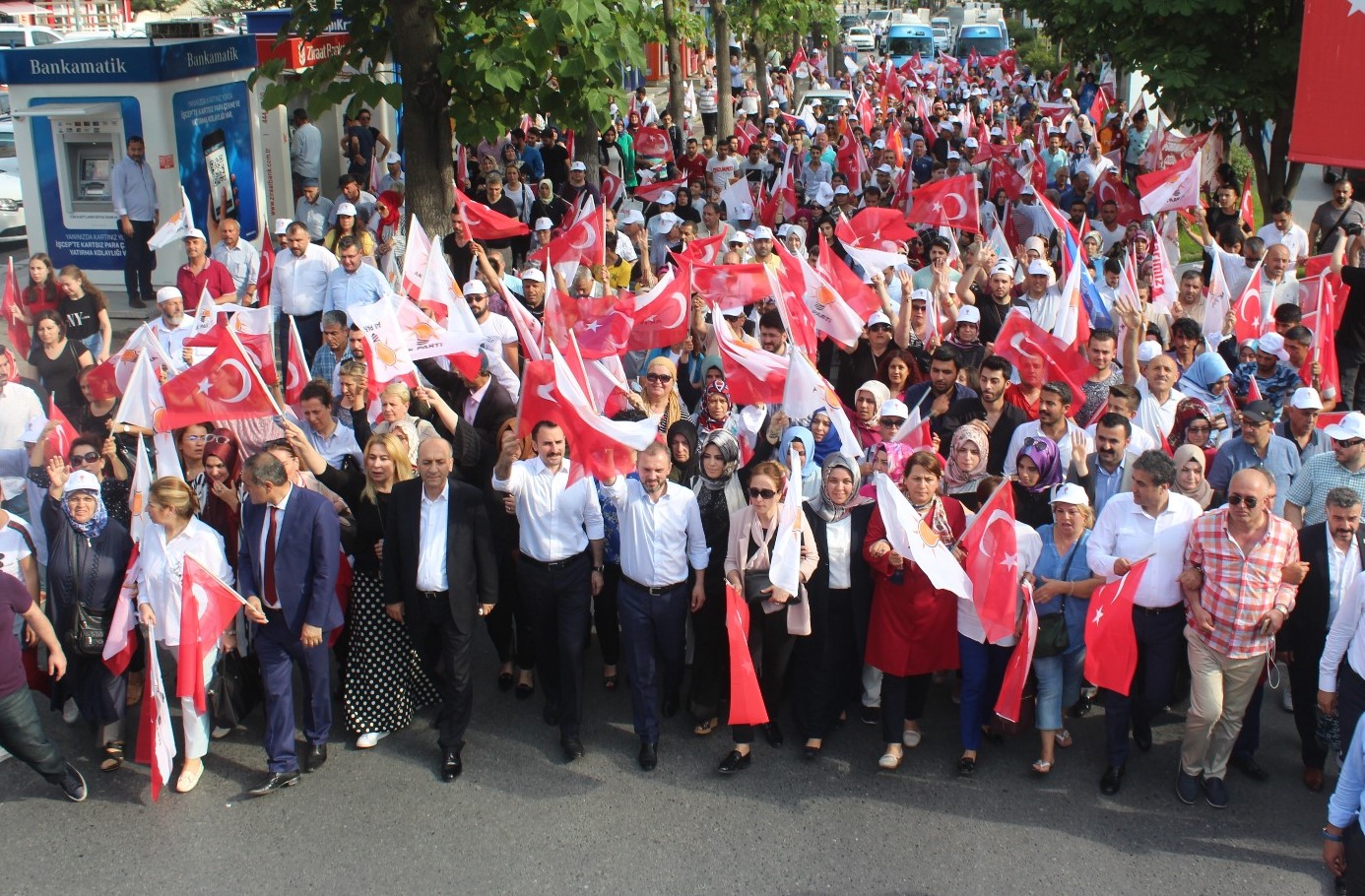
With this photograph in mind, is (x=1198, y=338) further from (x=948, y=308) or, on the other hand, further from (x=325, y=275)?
(x=325, y=275)

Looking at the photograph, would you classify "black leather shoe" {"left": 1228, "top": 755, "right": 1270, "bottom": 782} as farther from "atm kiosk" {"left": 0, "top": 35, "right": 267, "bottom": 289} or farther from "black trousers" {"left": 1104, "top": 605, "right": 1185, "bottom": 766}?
"atm kiosk" {"left": 0, "top": 35, "right": 267, "bottom": 289}

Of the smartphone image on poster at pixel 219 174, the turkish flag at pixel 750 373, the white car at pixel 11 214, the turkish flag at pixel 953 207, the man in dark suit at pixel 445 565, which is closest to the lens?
the man in dark suit at pixel 445 565

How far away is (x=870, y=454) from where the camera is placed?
25.1 feet

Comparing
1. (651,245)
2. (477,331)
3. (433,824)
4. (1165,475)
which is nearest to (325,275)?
(477,331)

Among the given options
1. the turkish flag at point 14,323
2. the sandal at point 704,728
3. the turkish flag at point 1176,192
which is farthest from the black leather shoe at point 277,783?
the turkish flag at point 1176,192

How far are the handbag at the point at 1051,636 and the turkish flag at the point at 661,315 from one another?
11.4 feet

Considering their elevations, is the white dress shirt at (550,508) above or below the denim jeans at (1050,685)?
above

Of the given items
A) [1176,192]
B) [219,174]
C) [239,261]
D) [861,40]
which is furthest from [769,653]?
[861,40]

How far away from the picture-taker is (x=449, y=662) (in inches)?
259

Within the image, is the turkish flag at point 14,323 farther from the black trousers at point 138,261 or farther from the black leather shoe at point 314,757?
the black trousers at point 138,261

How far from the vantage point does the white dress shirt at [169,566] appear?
6.38 metres

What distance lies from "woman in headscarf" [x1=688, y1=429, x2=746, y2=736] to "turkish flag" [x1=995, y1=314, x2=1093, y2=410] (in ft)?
7.49

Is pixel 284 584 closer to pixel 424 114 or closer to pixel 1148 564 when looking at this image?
pixel 1148 564

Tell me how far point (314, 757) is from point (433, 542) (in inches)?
45.6
